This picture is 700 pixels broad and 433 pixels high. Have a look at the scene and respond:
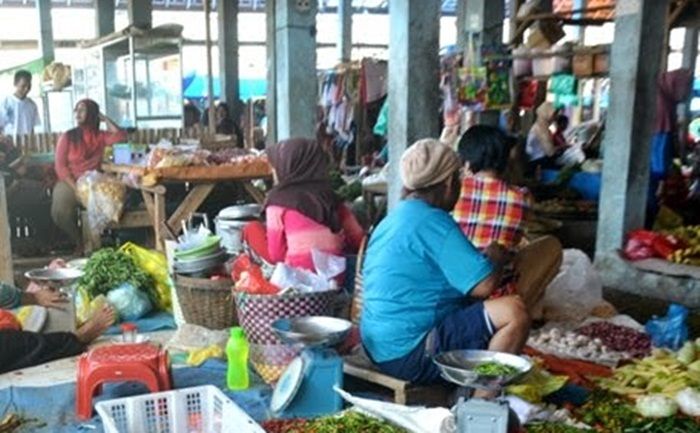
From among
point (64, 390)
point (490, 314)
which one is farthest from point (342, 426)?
point (64, 390)

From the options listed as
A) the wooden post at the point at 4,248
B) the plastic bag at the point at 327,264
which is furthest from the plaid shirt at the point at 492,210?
the wooden post at the point at 4,248

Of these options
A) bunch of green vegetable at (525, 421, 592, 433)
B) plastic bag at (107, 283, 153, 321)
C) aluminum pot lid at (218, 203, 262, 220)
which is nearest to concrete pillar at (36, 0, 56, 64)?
aluminum pot lid at (218, 203, 262, 220)

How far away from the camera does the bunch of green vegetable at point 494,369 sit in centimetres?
242

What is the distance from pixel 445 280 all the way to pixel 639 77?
152 inches

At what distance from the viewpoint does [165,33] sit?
9.98 meters

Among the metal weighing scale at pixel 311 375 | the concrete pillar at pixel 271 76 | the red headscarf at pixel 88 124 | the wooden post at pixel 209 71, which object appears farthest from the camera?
the wooden post at pixel 209 71

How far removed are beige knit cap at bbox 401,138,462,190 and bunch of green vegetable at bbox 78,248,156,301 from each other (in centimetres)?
278

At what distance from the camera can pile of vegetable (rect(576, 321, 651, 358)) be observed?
4410 millimetres

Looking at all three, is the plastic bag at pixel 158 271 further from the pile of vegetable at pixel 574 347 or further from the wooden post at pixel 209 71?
the wooden post at pixel 209 71

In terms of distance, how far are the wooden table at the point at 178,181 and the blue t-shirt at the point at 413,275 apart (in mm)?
3272

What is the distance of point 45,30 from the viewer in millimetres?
14117

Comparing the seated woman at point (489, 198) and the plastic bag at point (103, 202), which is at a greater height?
the seated woman at point (489, 198)

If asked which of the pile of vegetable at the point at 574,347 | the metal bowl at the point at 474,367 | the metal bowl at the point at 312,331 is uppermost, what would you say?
the metal bowl at the point at 474,367

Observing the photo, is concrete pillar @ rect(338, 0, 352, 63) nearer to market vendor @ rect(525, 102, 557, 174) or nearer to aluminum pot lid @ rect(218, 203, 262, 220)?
market vendor @ rect(525, 102, 557, 174)
